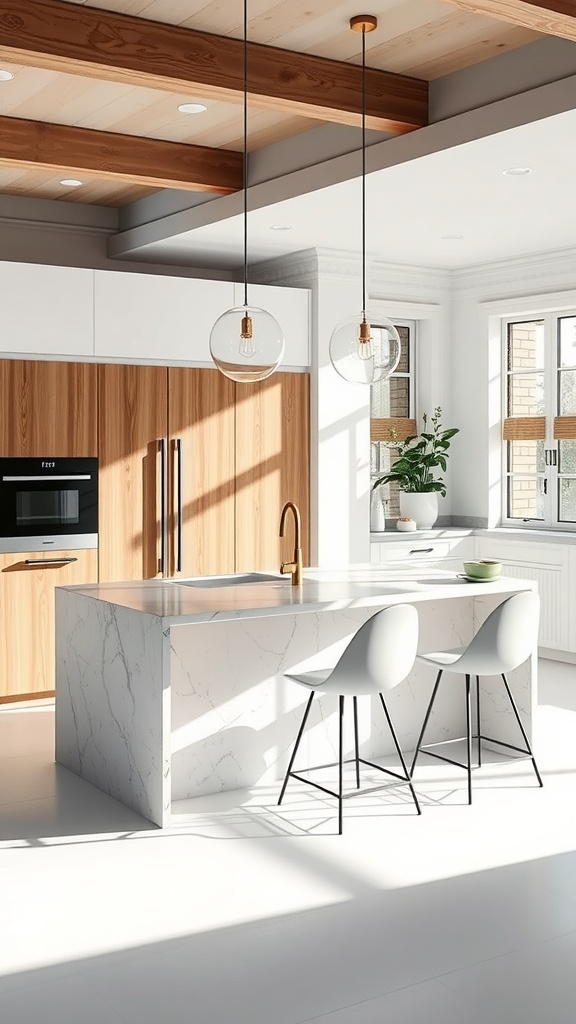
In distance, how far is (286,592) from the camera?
442 cm

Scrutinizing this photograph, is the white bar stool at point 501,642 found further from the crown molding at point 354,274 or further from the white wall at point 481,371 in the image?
the white wall at point 481,371

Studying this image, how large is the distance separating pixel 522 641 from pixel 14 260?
A: 12.9ft

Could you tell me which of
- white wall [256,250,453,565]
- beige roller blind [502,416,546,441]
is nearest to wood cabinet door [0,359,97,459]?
white wall [256,250,453,565]

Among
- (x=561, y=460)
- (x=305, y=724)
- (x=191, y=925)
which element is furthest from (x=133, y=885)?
(x=561, y=460)

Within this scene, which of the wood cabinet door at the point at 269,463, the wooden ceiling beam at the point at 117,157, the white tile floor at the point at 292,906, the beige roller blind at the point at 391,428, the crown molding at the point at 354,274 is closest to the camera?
the white tile floor at the point at 292,906

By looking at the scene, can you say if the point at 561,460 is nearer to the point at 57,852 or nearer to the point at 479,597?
the point at 479,597

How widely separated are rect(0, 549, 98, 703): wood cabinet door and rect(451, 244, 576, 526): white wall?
10.6 feet

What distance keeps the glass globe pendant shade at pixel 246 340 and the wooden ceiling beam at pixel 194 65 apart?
0.88 metres

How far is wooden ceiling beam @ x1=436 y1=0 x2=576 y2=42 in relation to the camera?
315 cm

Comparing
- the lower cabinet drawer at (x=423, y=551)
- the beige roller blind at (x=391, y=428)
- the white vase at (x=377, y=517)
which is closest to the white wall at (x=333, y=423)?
the lower cabinet drawer at (x=423, y=551)

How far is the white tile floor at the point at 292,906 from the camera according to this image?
269cm

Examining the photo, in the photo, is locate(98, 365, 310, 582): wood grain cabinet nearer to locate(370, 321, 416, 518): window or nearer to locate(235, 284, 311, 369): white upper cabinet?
locate(235, 284, 311, 369): white upper cabinet

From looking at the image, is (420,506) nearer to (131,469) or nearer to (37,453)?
(131,469)

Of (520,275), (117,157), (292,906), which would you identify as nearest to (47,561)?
(117,157)
